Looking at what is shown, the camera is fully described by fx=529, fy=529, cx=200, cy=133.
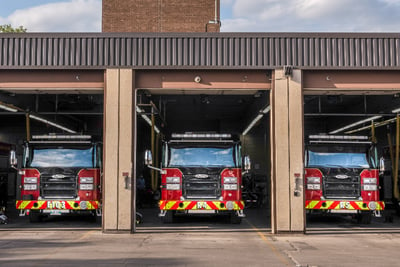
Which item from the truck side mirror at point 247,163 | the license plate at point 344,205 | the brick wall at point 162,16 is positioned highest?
the brick wall at point 162,16

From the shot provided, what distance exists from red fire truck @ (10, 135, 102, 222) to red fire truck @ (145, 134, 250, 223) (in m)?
2.31

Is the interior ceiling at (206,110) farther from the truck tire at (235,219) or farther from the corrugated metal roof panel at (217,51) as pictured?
the truck tire at (235,219)

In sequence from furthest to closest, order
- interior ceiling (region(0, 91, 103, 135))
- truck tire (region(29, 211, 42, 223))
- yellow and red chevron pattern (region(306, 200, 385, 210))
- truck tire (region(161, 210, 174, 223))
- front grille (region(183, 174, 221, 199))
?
interior ceiling (region(0, 91, 103, 135))
truck tire (region(29, 211, 42, 223))
truck tire (region(161, 210, 174, 223))
yellow and red chevron pattern (region(306, 200, 385, 210))
front grille (region(183, 174, 221, 199))

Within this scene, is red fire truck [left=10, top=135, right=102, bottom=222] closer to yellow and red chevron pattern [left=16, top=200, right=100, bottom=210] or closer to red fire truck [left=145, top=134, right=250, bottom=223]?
yellow and red chevron pattern [left=16, top=200, right=100, bottom=210]

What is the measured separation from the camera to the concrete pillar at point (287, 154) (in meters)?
14.1

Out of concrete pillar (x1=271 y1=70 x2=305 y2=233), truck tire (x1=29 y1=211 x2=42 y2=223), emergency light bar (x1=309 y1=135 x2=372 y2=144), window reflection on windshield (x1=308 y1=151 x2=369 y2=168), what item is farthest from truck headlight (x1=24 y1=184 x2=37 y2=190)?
emergency light bar (x1=309 y1=135 x2=372 y2=144)

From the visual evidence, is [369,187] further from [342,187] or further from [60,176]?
[60,176]

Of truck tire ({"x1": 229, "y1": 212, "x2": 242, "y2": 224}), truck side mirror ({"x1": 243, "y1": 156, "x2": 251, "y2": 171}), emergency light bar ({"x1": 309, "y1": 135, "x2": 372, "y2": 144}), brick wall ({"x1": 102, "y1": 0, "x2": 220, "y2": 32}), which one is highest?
brick wall ({"x1": 102, "y1": 0, "x2": 220, "y2": 32})

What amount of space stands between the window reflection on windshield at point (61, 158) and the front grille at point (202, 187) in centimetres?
321

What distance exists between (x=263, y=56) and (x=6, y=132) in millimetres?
20658

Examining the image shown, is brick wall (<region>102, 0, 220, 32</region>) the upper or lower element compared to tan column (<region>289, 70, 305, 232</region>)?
upper

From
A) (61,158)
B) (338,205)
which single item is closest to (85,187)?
(61,158)

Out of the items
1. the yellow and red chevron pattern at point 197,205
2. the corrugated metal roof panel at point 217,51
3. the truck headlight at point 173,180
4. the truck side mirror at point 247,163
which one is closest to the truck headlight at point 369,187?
the truck side mirror at point 247,163

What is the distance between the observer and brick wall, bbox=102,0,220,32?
134 ft
